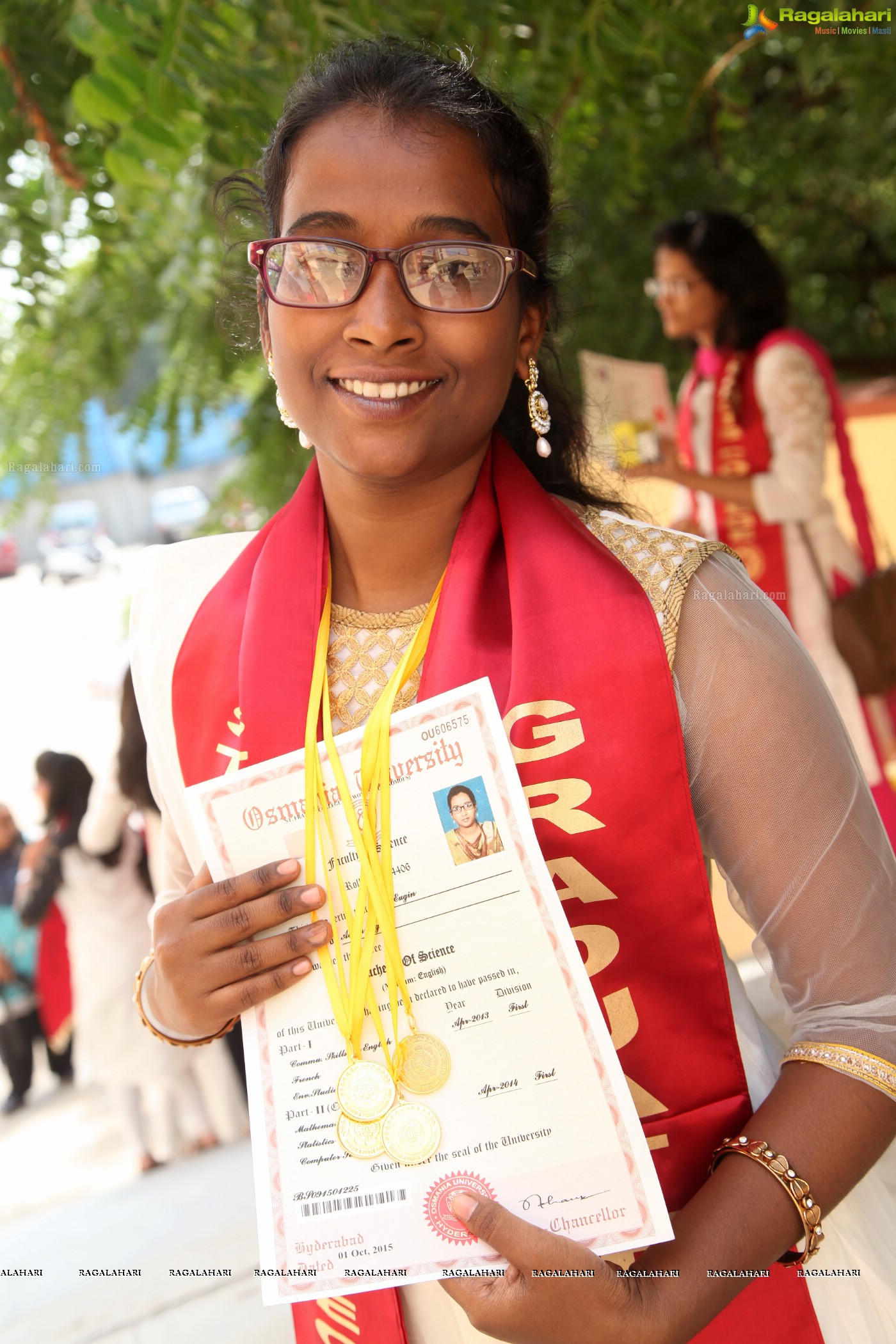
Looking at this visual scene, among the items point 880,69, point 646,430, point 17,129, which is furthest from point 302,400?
point 880,69

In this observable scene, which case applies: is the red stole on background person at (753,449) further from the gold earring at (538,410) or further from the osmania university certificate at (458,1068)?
the osmania university certificate at (458,1068)

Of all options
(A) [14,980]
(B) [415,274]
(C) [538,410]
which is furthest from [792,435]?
(A) [14,980]

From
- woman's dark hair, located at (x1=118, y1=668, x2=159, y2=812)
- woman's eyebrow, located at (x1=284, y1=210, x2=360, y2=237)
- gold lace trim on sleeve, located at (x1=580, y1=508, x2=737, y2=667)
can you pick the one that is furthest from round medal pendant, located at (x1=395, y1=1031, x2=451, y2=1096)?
woman's dark hair, located at (x1=118, y1=668, x2=159, y2=812)

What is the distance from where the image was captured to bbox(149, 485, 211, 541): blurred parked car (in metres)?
4.04

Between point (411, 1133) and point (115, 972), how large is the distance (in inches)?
130

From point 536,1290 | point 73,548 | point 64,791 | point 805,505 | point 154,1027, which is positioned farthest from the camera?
point 73,548

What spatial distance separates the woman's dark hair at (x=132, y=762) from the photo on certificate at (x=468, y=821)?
243 centimetres

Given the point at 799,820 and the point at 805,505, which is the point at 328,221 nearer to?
the point at 799,820

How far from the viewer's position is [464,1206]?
0.91 metres

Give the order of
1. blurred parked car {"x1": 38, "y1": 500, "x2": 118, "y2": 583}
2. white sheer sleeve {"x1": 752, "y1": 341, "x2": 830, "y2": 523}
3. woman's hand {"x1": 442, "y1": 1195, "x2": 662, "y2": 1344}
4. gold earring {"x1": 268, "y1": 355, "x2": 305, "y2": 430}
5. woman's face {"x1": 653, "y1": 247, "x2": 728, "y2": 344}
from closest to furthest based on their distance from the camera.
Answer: woman's hand {"x1": 442, "y1": 1195, "x2": 662, "y2": 1344} → gold earring {"x1": 268, "y1": 355, "x2": 305, "y2": 430} → white sheer sleeve {"x1": 752, "y1": 341, "x2": 830, "y2": 523} → woman's face {"x1": 653, "y1": 247, "x2": 728, "y2": 344} → blurred parked car {"x1": 38, "y1": 500, "x2": 118, "y2": 583}

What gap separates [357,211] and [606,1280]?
1053 millimetres

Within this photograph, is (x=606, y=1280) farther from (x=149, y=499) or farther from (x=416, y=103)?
(x=149, y=499)

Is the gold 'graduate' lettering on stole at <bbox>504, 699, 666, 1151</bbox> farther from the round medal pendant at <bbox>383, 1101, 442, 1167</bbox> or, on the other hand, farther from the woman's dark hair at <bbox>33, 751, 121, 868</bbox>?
the woman's dark hair at <bbox>33, 751, 121, 868</bbox>
